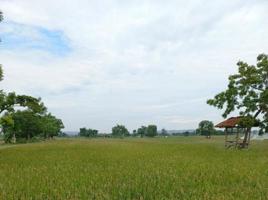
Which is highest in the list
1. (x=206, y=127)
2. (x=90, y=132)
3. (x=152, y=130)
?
(x=152, y=130)

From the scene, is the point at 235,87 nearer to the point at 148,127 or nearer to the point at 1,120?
the point at 1,120

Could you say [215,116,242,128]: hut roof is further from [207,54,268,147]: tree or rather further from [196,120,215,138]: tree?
[196,120,215,138]: tree

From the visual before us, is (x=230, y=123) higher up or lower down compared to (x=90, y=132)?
lower down

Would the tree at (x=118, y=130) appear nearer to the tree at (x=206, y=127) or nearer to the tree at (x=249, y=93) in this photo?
the tree at (x=206, y=127)

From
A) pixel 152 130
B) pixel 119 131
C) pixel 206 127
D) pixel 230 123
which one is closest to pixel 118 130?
pixel 119 131

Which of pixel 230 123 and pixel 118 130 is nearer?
pixel 230 123

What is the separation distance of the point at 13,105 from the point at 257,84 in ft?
77.4

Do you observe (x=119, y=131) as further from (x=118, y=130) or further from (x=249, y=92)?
(x=249, y=92)

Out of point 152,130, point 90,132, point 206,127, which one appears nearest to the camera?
point 206,127

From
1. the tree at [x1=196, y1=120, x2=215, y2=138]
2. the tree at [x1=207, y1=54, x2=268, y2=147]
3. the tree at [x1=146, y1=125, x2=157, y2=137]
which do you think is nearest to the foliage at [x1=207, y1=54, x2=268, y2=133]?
the tree at [x1=207, y1=54, x2=268, y2=147]

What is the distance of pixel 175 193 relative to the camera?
34.3 feet

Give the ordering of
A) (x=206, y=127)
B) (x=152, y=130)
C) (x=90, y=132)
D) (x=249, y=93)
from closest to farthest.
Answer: (x=249, y=93) < (x=206, y=127) < (x=90, y=132) < (x=152, y=130)

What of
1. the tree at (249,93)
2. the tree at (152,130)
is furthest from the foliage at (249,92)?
the tree at (152,130)

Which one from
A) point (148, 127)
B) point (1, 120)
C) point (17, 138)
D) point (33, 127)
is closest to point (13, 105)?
point (1, 120)
